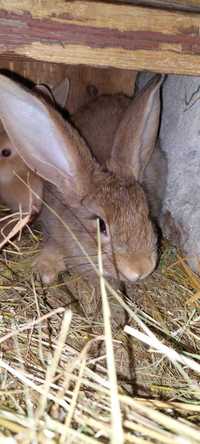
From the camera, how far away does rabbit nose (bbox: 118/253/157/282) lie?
9.12 ft

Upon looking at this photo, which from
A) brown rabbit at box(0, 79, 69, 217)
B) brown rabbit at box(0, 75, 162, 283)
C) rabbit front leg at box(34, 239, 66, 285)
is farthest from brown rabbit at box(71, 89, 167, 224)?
rabbit front leg at box(34, 239, 66, 285)

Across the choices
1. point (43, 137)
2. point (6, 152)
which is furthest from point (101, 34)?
point (6, 152)

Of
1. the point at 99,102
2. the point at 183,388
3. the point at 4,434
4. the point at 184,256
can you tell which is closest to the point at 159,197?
the point at 184,256

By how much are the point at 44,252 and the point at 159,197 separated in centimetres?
74

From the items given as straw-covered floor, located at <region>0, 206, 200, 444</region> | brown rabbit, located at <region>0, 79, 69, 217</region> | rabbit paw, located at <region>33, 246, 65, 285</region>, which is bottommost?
straw-covered floor, located at <region>0, 206, 200, 444</region>

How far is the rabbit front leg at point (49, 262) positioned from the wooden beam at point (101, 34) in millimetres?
1194

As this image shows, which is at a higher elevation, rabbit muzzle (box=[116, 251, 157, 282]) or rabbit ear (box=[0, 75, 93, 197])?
rabbit ear (box=[0, 75, 93, 197])

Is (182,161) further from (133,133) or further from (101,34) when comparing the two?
(101,34)

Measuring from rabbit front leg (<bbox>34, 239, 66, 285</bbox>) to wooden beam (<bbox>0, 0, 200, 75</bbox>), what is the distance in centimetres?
119

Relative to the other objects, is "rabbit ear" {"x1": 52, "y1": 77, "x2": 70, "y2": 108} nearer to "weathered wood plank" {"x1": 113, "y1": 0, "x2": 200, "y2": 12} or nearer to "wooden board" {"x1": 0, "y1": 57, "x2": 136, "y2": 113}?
"wooden board" {"x1": 0, "y1": 57, "x2": 136, "y2": 113}

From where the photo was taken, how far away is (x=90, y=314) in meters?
2.96

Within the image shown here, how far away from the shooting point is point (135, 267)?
2781 mm

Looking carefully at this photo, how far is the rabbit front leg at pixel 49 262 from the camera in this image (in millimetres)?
3238

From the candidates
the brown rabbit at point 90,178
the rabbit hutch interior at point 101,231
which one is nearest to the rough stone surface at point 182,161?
the rabbit hutch interior at point 101,231
